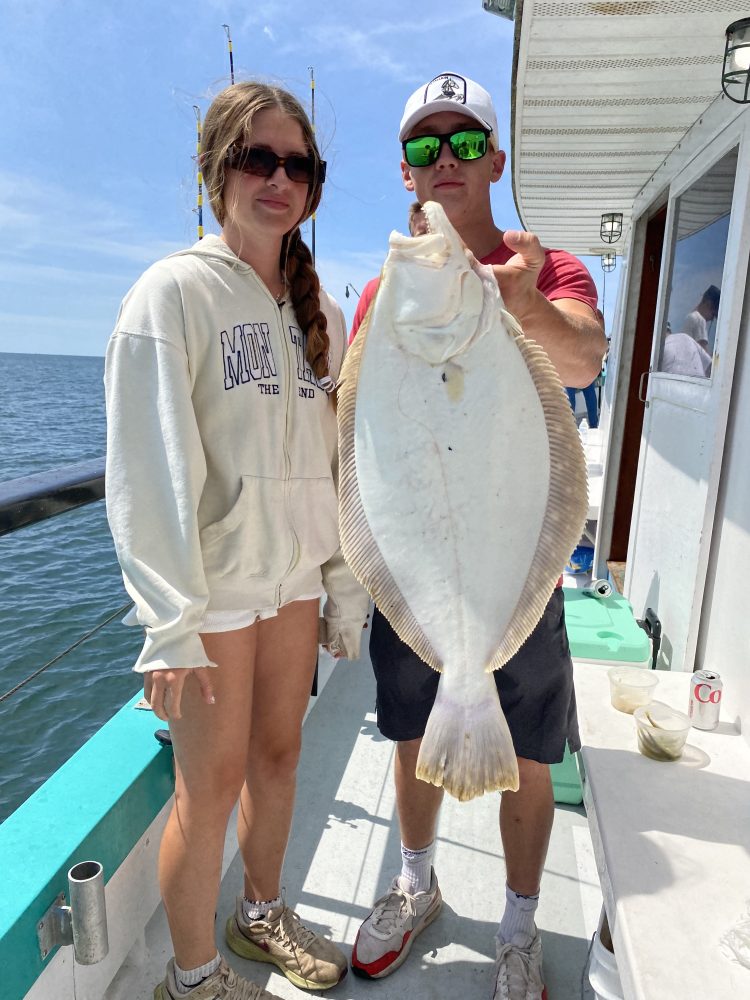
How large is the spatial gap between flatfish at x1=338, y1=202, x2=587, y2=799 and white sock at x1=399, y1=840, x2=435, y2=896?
980 millimetres

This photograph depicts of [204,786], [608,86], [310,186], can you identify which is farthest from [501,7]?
[204,786]

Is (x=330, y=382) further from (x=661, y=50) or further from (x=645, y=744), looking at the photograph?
(x=661, y=50)

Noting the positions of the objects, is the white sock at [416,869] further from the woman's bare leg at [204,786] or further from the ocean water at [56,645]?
the ocean water at [56,645]

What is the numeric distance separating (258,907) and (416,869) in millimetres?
530

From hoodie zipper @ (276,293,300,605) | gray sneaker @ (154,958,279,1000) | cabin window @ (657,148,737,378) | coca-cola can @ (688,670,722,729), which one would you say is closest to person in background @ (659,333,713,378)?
cabin window @ (657,148,737,378)

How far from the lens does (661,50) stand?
264 centimetres

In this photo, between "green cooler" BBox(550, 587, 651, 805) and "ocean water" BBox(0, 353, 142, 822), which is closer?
"green cooler" BBox(550, 587, 651, 805)

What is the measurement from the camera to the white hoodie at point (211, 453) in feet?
5.03

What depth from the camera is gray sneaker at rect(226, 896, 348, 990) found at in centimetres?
205

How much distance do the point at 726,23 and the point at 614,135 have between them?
1.21 meters

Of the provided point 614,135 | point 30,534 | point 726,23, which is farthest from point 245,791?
point 30,534

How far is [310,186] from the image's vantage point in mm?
1833

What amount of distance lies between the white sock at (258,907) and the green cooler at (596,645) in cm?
126

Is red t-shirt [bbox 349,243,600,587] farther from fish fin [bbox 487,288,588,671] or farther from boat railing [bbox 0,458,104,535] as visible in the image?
boat railing [bbox 0,458,104,535]
